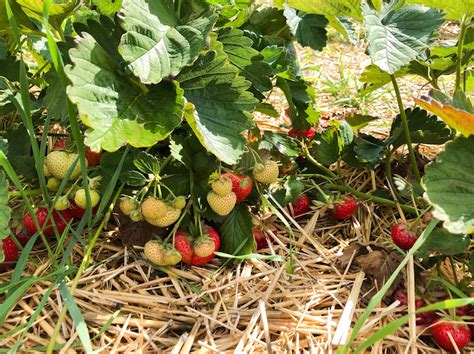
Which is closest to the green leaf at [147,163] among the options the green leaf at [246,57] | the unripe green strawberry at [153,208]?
the unripe green strawberry at [153,208]

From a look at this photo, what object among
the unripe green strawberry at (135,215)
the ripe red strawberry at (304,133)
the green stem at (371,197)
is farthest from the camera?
the ripe red strawberry at (304,133)

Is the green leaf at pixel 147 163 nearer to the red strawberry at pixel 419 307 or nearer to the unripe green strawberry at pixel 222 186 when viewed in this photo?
the unripe green strawberry at pixel 222 186

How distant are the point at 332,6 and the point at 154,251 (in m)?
0.62

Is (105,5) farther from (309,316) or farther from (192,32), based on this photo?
(309,316)

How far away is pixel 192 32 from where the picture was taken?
3.64ft

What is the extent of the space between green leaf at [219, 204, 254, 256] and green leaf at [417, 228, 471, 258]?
1.22 ft

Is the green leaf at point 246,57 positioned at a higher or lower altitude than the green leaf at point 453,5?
lower

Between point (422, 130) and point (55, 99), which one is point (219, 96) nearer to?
point (55, 99)

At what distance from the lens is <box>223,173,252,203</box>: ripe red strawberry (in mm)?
1262

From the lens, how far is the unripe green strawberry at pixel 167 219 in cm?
119

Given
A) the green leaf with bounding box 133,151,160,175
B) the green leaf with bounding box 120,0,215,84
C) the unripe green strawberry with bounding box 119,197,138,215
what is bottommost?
the unripe green strawberry with bounding box 119,197,138,215

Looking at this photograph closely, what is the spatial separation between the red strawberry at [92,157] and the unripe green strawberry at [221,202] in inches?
11.2

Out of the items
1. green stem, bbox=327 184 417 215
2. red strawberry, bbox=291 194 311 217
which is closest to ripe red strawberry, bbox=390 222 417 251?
green stem, bbox=327 184 417 215

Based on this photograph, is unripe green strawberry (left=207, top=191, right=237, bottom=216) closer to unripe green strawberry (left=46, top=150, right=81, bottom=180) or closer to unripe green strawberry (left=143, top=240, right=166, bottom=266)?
unripe green strawberry (left=143, top=240, right=166, bottom=266)
